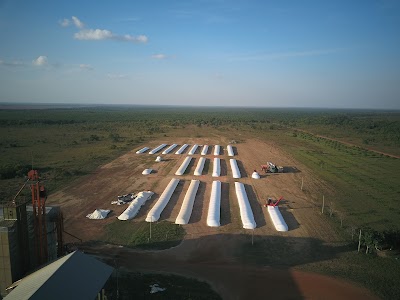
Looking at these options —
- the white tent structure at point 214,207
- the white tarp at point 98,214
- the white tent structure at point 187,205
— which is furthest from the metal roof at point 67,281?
the white tarp at point 98,214

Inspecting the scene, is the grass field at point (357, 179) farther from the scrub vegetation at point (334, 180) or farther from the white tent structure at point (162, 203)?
the white tent structure at point (162, 203)

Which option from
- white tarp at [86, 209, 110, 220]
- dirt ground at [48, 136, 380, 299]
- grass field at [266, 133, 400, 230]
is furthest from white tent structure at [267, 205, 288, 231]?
white tarp at [86, 209, 110, 220]

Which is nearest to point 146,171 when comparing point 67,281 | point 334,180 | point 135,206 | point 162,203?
point 162,203

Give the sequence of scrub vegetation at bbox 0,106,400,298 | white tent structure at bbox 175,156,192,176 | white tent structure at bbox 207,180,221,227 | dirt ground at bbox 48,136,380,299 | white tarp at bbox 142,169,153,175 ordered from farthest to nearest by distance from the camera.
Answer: white tent structure at bbox 175,156,192,176, white tarp at bbox 142,169,153,175, white tent structure at bbox 207,180,221,227, scrub vegetation at bbox 0,106,400,298, dirt ground at bbox 48,136,380,299

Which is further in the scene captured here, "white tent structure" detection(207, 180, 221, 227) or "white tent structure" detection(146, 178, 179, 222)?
"white tent structure" detection(146, 178, 179, 222)

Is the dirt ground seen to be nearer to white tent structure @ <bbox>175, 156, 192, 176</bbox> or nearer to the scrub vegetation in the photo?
white tent structure @ <bbox>175, 156, 192, 176</bbox>

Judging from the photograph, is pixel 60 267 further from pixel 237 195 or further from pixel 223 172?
pixel 223 172

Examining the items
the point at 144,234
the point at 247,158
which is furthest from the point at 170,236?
the point at 247,158
